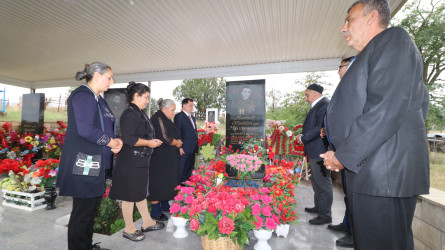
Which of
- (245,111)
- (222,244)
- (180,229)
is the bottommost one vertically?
(180,229)

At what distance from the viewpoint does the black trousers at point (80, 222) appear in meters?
1.86

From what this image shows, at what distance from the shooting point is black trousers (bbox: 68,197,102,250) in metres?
1.86

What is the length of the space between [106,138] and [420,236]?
3.03 meters

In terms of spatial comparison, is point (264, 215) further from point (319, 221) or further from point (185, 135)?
point (185, 135)

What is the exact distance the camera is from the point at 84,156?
1814 mm

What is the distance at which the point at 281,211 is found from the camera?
7.86 ft

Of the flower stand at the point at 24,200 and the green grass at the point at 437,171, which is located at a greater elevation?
the green grass at the point at 437,171

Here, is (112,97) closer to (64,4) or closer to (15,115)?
(64,4)

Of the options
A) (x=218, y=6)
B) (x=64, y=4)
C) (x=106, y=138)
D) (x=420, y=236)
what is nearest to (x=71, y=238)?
(x=106, y=138)

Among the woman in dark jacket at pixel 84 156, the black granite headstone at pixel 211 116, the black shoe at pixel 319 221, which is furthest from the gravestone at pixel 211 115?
the woman in dark jacket at pixel 84 156

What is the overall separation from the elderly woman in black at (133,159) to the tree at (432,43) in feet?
31.9

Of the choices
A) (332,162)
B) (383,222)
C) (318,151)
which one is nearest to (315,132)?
(318,151)

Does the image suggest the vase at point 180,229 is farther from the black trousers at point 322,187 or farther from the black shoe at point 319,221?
the black trousers at point 322,187

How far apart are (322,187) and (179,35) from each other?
5.76m
